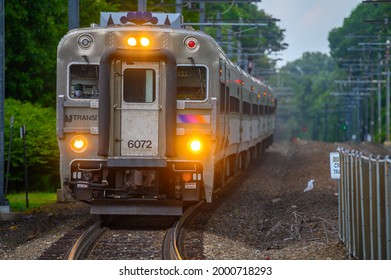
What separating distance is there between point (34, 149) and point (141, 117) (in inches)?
339

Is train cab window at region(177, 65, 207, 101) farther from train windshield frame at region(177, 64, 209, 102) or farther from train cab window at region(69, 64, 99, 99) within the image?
train cab window at region(69, 64, 99, 99)

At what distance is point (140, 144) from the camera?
46.7ft

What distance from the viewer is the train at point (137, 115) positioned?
46.4ft

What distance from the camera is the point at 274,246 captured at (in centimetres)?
1351

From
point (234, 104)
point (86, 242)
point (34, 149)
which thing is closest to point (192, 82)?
point (86, 242)

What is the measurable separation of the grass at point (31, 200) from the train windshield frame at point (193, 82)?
5376 mm

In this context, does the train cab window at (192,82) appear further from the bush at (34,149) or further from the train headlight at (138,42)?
the bush at (34,149)

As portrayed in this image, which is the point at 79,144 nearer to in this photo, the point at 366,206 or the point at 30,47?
the point at 366,206

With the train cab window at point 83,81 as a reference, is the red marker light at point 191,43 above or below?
above

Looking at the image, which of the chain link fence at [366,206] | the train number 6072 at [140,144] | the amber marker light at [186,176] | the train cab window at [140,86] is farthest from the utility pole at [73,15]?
the chain link fence at [366,206]

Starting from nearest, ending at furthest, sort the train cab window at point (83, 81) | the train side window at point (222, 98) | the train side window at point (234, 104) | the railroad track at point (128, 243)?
the railroad track at point (128, 243), the train cab window at point (83, 81), the train side window at point (222, 98), the train side window at point (234, 104)
